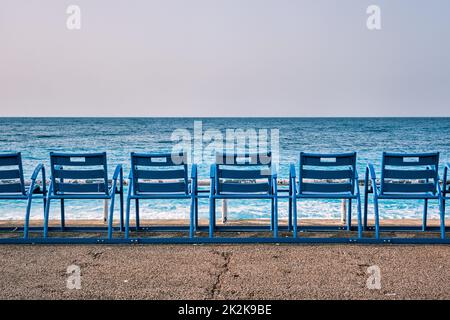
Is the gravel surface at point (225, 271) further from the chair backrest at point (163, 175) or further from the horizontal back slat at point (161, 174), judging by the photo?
the horizontal back slat at point (161, 174)

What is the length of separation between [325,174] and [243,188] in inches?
39.4


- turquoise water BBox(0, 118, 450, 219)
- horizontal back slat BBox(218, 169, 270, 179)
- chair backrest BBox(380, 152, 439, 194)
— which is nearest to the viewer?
chair backrest BBox(380, 152, 439, 194)

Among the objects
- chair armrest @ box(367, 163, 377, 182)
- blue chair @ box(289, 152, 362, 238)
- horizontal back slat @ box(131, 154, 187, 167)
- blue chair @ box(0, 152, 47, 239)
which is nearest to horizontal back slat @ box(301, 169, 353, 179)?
blue chair @ box(289, 152, 362, 238)

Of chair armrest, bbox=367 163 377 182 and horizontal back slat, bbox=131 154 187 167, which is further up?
horizontal back slat, bbox=131 154 187 167

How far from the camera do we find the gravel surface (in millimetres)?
4426

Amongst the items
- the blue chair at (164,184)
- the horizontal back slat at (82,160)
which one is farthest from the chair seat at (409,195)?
the horizontal back slat at (82,160)

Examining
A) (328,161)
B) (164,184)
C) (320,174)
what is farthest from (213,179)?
(328,161)

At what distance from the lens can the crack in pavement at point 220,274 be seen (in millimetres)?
4422

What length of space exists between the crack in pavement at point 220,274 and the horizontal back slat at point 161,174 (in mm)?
1141

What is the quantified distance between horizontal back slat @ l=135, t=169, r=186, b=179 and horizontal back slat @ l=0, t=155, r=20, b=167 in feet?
4.73

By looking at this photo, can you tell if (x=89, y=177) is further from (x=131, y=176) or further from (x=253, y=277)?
(x=253, y=277)

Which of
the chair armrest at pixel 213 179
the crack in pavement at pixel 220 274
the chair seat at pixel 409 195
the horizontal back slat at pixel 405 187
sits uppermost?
the chair armrest at pixel 213 179

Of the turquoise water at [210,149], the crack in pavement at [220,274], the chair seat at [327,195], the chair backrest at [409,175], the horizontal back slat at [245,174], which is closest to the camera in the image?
the crack in pavement at [220,274]

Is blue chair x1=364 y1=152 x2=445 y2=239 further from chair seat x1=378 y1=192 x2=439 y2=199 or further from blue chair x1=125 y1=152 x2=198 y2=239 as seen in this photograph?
blue chair x1=125 y1=152 x2=198 y2=239
